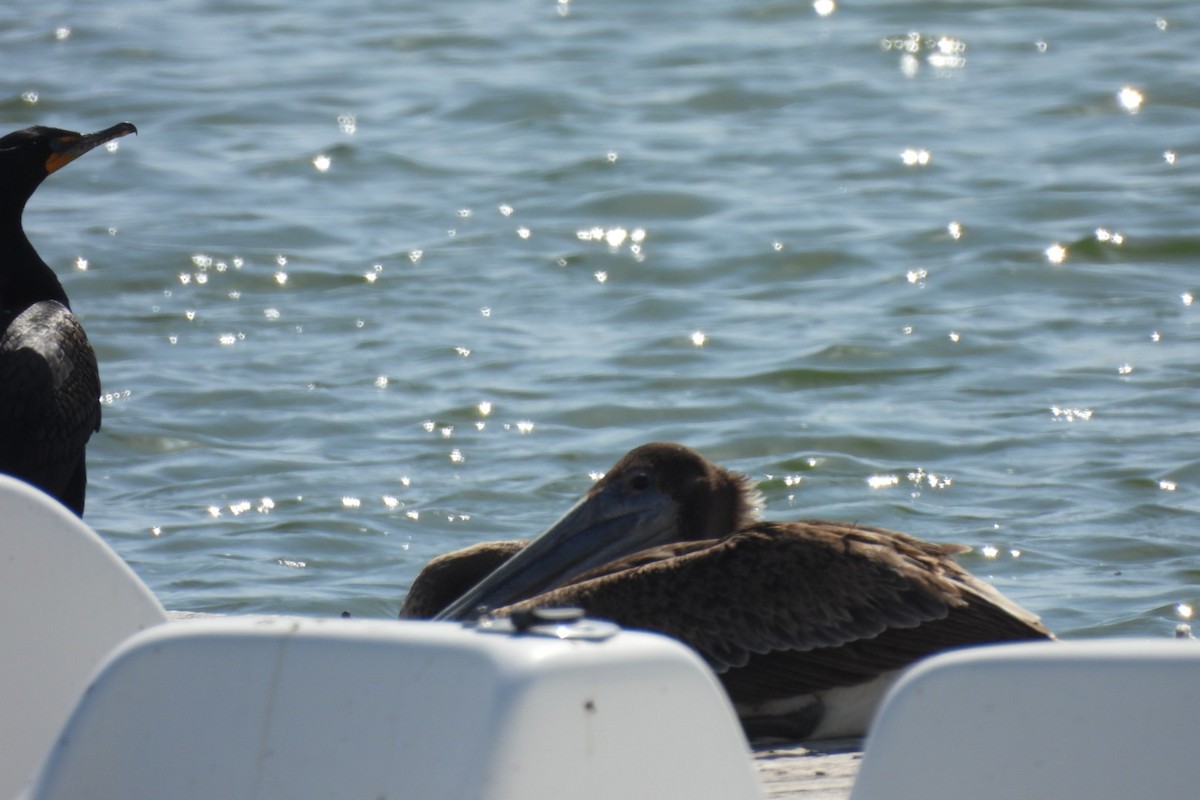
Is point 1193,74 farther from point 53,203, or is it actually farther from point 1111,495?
point 53,203

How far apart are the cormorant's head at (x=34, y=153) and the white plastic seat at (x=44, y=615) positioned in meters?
3.87

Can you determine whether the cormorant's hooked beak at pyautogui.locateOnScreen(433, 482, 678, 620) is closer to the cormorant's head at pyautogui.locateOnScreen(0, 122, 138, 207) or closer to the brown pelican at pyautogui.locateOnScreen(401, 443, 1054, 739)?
the brown pelican at pyautogui.locateOnScreen(401, 443, 1054, 739)

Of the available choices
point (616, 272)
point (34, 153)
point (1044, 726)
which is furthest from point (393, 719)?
point (616, 272)

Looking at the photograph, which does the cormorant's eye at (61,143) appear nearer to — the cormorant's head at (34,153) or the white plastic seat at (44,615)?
the cormorant's head at (34,153)

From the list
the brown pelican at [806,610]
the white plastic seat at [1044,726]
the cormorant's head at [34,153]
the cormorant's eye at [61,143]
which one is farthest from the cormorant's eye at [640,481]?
the white plastic seat at [1044,726]

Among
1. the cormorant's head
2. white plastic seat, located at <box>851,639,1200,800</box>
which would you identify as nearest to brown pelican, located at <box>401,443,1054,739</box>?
white plastic seat, located at <box>851,639,1200,800</box>

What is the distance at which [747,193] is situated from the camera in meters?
13.7

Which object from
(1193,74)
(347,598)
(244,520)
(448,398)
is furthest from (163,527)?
(1193,74)

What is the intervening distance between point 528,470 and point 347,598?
1909 millimetres

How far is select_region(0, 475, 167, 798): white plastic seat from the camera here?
9.62 feet

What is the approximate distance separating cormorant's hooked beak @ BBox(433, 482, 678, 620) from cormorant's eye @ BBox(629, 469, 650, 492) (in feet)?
0.04

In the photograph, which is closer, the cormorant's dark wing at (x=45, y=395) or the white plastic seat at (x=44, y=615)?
the white plastic seat at (x=44, y=615)

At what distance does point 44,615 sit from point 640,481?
2776 mm

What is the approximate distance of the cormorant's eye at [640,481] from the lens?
5.56m
